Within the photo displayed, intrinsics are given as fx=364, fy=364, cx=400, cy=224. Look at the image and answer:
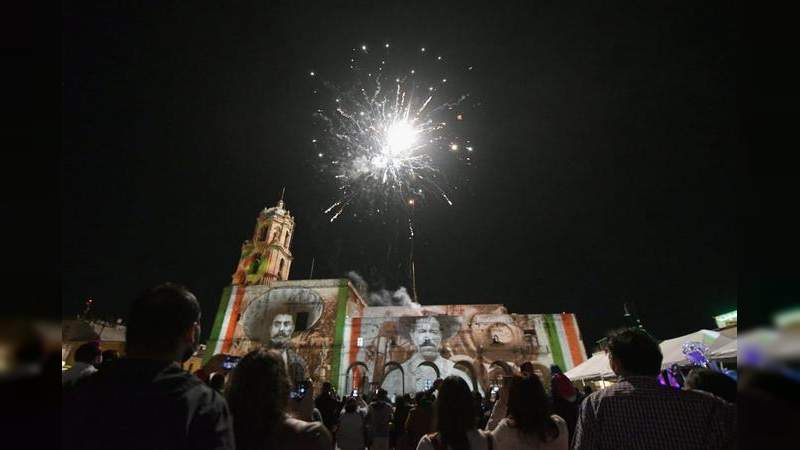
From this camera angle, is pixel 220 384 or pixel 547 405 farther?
pixel 220 384

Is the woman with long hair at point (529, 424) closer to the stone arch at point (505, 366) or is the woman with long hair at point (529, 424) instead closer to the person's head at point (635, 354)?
the person's head at point (635, 354)

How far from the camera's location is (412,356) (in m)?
26.1

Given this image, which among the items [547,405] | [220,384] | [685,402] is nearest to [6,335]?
[685,402]

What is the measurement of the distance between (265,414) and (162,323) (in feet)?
2.52

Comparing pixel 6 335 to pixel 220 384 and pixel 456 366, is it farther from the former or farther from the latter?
pixel 456 366

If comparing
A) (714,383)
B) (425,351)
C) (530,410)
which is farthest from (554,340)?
(530,410)

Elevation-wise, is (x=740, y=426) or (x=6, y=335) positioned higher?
(x=6, y=335)

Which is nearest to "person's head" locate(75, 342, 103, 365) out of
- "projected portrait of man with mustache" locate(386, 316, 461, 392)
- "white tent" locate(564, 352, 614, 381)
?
"white tent" locate(564, 352, 614, 381)

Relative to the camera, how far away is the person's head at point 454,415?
2611 mm

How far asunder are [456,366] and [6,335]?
26.9 m

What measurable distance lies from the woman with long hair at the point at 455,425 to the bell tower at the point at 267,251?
32064 mm

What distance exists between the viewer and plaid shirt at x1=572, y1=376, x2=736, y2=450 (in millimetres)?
2104

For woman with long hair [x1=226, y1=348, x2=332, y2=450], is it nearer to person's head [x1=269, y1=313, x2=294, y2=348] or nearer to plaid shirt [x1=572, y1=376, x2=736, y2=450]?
plaid shirt [x1=572, y1=376, x2=736, y2=450]

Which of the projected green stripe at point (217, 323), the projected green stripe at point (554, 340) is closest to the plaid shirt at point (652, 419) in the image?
the projected green stripe at point (554, 340)
